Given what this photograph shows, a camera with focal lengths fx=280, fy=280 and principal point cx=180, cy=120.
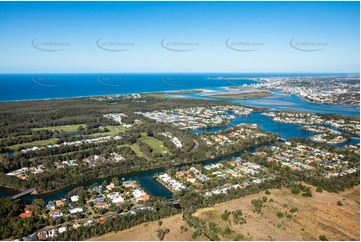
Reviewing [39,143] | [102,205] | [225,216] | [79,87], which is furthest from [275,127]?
[79,87]

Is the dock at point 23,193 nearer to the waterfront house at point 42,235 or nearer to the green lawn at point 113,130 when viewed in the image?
the waterfront house at point 42,235

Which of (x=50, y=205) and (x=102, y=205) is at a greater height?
(x=50, y=205)

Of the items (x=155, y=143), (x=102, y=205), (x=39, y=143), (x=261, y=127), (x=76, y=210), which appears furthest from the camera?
(x=261, y=127)

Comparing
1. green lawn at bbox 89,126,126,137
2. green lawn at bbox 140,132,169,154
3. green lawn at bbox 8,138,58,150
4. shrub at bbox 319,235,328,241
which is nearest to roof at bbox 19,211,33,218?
green lawn at bbox 140,132,169,154

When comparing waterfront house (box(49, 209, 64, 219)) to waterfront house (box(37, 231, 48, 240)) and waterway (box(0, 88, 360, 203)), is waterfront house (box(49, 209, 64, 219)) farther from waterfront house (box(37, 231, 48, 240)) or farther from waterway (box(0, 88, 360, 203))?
waterway (box(0, 88, 360, 203))

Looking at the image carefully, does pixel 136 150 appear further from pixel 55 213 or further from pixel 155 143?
pixel 55 213

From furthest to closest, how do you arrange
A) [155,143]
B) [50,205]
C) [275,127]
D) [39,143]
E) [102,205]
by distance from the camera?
[275,127], [39,143], [155,143], [102,205], [50,205]

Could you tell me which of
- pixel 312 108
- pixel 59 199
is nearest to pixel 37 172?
pixel 59 199

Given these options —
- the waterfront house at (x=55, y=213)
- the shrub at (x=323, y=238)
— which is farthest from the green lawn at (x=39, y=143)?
the shrub at (x=323, y=238)
